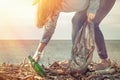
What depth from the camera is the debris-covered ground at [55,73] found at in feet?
20.9

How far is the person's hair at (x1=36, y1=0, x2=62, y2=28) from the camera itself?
258 inches

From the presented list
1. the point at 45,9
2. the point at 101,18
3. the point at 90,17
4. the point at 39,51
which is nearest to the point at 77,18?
the point at 90,17

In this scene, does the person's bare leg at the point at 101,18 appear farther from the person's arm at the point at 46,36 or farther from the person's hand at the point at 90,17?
the person's arm at the point at 46,36

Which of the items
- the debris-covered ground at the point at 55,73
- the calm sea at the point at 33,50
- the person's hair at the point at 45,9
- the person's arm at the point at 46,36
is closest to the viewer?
the debris-covered ground at the point at 55,73

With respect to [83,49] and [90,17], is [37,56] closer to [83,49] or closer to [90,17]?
[83,49]

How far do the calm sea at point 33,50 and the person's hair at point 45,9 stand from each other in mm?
311

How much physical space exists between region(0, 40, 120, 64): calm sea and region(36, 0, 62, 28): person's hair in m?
0.31

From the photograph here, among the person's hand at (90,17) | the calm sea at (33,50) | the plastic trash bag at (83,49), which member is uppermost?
the person's hand at (90,17)

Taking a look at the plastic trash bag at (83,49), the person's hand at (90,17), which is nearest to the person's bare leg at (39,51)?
the plastic trash bag at (83,49)

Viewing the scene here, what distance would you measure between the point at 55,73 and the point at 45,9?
76 centimetres

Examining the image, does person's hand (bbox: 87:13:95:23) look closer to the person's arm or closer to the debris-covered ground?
the person's arm

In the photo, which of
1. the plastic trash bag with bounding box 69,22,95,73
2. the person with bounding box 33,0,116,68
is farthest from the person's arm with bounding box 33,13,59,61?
the plastic trash bag with bounding box 69,22,95,73

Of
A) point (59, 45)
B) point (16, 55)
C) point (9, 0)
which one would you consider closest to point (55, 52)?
point (59, 45)

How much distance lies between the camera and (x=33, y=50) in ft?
22.7
